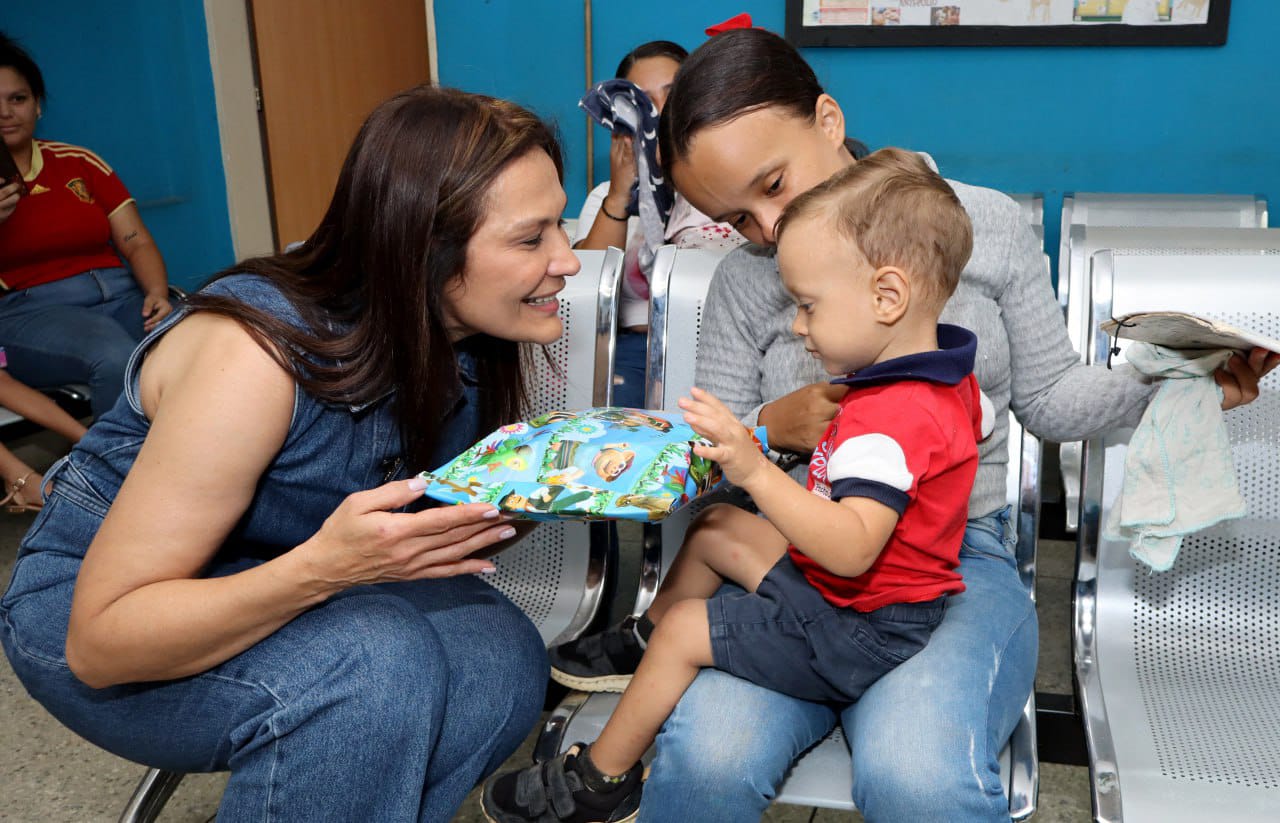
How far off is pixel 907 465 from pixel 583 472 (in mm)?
396

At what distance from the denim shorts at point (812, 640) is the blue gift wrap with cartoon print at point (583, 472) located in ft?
0.60

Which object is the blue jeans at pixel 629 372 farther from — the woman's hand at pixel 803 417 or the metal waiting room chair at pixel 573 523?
the woman's hand at pixel 803 417

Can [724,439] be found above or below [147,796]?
above

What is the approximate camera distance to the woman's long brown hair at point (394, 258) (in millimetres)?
1441

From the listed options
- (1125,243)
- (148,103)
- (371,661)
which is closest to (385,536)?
(371,661)

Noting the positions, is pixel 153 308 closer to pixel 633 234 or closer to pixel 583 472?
pixel 633 234

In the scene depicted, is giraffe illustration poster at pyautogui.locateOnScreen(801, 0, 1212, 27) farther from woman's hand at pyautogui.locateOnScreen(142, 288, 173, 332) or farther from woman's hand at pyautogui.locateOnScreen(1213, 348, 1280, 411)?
woman's hand at pyautogui.locateOnScreen(1213, 348, 1280, 411)

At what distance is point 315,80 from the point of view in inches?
218

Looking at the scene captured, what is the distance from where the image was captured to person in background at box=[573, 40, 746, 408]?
2549mm

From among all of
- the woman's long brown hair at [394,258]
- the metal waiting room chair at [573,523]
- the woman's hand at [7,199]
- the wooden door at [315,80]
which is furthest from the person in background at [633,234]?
the wooden door at [315,80]

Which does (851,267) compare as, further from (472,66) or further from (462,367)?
(472,66)

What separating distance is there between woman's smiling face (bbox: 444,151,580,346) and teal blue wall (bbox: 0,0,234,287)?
3.80 metres

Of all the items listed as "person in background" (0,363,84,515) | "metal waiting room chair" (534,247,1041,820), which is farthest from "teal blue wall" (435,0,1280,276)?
"metal waiting room chair" (534,247,1041,820)

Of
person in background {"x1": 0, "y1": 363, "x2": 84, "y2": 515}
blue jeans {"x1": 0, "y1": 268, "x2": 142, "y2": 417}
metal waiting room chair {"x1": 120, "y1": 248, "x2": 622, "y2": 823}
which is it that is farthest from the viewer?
blue jeans {"x1": 0, "y1": 268, "x2": 142, "y2": 417}
